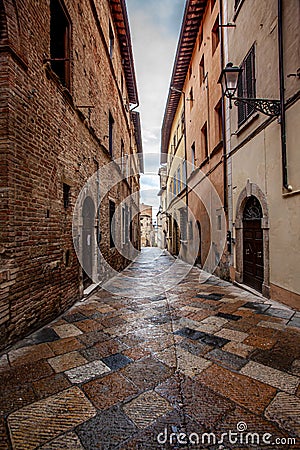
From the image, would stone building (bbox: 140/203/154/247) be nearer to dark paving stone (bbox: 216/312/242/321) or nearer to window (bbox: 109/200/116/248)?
window (bbox: 109/200/116/248)

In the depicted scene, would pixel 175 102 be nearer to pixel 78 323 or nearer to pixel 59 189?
pixel 59 189

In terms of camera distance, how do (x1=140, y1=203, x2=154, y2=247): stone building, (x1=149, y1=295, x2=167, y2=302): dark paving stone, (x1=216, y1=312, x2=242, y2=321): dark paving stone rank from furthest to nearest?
(x1=140, y1=203, x2=154, y2=247): stone building, (x1=149, y1=295, x2=167, y2=302): dark paving stone, (x1=216, y1=312, x2=242, y2=321): dark paving stone

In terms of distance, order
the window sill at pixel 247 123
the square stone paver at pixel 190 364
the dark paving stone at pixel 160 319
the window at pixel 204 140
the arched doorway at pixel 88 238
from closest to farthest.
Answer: the square stone paver at pixel 190 364 → the dark paving stone at pixel 160 319 → the window sill at pixel 247 123 → the arched doorway at pixel 88 238 → the window at pixel 204 140

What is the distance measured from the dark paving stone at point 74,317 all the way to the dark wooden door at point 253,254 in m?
3.77

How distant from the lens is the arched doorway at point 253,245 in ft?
18.5

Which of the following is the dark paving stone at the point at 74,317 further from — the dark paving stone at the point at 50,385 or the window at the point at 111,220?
the window at the point at 111,220

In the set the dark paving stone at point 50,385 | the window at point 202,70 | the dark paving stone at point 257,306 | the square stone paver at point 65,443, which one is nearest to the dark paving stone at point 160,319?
the dark paving stone at point 257,306

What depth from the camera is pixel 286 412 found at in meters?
1.87

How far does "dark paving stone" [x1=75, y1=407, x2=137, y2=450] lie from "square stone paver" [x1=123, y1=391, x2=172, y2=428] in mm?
56

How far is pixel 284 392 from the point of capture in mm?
2100

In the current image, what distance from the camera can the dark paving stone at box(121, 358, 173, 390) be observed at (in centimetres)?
228

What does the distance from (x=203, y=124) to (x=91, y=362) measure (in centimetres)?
943

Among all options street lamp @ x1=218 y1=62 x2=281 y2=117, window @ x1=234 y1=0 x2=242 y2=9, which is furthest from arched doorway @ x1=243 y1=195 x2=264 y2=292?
window @ x1=234 y1=0 x2=242 y2=9

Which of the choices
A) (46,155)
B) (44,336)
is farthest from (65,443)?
(46,155)
